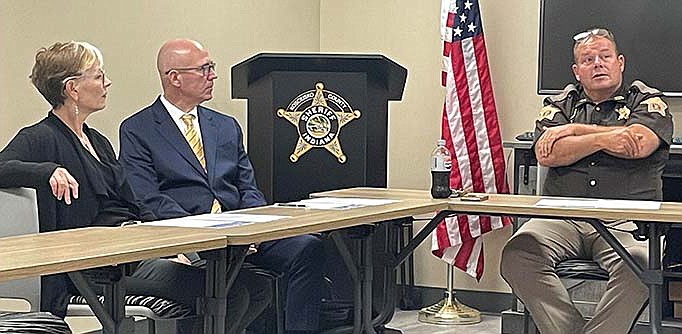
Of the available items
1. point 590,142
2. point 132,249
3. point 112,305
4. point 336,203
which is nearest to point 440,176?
point 336,203

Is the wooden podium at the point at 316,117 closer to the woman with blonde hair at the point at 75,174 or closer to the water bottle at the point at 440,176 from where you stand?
the water bottle at the point at 440,176

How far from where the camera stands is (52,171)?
3.33 m

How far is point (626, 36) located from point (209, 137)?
223 centimetres

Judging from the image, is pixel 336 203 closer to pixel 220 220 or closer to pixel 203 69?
pixel 220 220

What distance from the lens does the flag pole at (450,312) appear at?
560 cm

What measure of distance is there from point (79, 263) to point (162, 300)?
40.2 inches

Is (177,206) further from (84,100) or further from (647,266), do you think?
(647,266)

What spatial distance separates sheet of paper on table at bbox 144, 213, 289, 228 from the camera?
322 cm

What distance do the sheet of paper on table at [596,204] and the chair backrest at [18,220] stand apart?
5.57ft

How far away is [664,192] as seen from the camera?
5.11 metres

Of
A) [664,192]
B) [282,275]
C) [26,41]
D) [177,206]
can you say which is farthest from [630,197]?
[26,41]

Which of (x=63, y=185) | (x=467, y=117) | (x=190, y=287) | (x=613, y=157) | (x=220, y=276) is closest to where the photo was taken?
(x=220, y=276)

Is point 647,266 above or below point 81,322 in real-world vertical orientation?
above

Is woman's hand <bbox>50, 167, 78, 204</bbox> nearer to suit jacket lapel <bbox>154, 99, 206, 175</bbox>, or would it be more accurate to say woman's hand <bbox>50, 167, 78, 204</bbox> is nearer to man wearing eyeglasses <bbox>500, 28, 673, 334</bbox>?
suit jacket lapel <bbox>154, 99, 206, 175</bbox>
